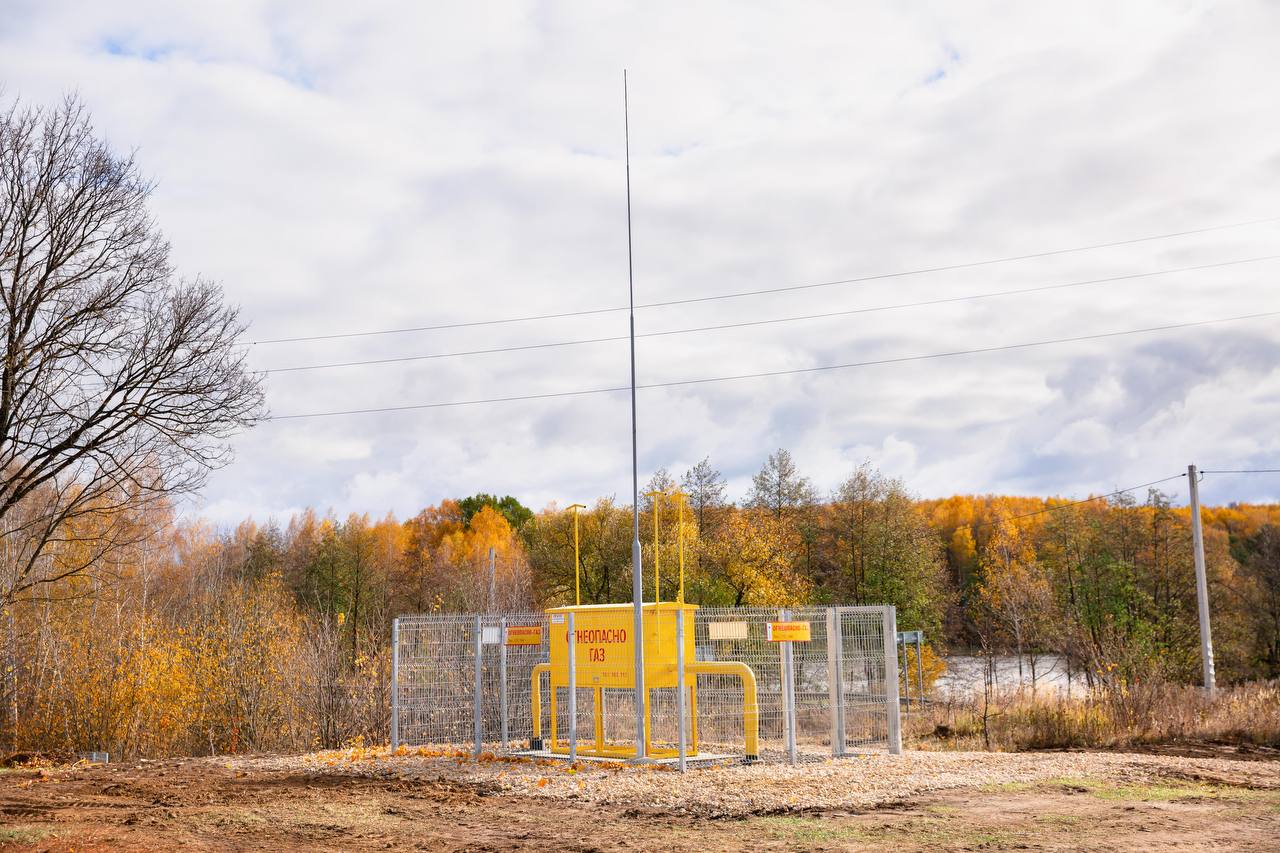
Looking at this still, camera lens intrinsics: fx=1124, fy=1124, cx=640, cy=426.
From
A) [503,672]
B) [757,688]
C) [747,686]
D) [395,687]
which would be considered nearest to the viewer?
[747,686]

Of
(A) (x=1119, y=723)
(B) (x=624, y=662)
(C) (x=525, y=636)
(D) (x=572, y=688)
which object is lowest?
(A) (x=1119, y=723)

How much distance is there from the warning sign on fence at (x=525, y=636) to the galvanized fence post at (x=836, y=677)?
4.58m

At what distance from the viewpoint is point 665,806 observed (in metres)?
12.4

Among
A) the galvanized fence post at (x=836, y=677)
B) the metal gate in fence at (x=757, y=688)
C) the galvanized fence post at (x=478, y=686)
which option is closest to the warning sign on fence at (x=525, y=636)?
the metal gate in fence at (x=757, y=688)

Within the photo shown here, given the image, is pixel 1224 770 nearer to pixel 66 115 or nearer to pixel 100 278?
pixel 100 278

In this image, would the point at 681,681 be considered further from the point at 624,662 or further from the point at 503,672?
the point at 503,672

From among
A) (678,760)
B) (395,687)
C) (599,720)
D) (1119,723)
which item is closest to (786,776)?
(678,760)

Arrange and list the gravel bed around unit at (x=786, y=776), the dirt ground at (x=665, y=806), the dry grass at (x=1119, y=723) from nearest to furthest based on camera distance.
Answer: the dirt ground at (x=665, y=806) < the gravel bed around unit at (x=786, y=776) < the dry grass at (x=1119, y=723)

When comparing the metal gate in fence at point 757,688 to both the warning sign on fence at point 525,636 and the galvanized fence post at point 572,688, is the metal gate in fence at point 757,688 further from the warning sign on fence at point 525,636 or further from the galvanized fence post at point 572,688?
the galvanized fence post at point 572,688

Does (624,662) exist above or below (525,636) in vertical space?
below

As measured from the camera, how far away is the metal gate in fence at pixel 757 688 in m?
16.5

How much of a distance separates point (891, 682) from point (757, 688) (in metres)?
2.06

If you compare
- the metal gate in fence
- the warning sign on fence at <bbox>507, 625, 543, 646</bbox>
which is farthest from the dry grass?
the warning sign on fence at <bbox>507, 625, 543, 646</bbox>

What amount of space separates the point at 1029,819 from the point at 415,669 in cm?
1069
